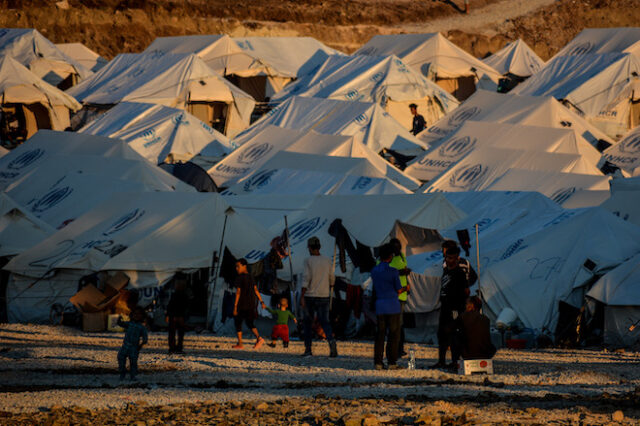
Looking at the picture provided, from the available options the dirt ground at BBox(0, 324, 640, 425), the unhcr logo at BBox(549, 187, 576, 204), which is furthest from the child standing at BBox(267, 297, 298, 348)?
the unhcr logo at BBox(549, 187, 576, 204)

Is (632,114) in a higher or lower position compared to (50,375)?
higher

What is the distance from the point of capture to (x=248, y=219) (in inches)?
813

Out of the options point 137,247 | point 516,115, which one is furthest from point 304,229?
point 516,115

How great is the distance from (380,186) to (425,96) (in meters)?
17.3

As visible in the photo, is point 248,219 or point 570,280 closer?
point 570,280

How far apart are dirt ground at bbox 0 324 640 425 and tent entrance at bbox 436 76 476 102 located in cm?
3274

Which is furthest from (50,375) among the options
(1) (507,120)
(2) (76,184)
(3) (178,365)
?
(1) (507,120)

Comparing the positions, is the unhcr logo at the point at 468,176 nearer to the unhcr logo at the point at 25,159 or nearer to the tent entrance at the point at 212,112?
the unhcr logo at the point at 25,159

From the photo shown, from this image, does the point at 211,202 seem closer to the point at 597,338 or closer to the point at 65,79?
the point at 597,338

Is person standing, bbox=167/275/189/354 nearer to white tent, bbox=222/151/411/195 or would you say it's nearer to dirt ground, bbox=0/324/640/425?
dirt ground, bbox=0/324/640/425

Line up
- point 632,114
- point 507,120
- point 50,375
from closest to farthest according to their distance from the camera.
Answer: point 50,375, point 507,120, point 632,114

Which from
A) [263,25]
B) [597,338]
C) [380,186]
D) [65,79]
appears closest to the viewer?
[597,338]

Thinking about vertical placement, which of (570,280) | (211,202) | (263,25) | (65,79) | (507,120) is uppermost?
(263,25)

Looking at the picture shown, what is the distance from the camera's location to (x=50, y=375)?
12.6m
